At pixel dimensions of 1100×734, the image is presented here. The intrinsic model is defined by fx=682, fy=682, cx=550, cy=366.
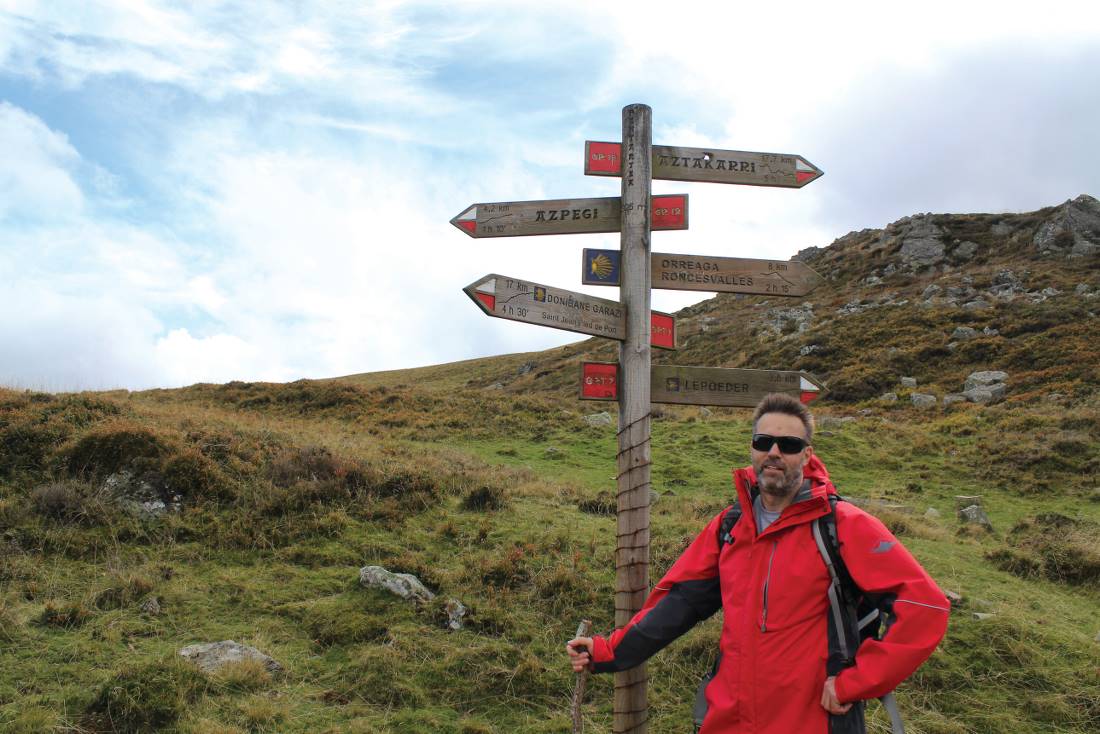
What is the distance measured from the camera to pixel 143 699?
4.91 meters

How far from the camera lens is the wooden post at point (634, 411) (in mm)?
4113

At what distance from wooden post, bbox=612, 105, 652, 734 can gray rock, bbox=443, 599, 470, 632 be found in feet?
8.47

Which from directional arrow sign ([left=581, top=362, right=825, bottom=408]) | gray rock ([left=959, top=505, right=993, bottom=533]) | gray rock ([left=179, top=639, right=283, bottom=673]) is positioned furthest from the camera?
gray rock ([left=959, top=505, right=993, bottom=533])

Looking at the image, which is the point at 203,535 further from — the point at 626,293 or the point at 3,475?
the point at 626,293

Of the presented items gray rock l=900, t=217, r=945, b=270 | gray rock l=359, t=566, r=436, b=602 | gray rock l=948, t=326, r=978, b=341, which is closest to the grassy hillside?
gray rock l=359, t=566, r=436, b=602

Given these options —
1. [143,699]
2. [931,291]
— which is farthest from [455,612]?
[931,291]

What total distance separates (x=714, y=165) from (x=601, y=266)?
1.21 meters

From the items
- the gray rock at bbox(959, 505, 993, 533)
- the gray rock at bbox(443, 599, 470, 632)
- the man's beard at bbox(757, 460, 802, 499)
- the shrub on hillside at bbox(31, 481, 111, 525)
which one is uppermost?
the man's beard at bbox(757, 460, 802, 499)

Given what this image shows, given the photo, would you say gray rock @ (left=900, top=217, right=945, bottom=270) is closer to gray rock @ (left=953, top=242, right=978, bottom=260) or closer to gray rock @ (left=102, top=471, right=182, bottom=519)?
gray rock @ (left=953, top=242, right=978, bottom=260)

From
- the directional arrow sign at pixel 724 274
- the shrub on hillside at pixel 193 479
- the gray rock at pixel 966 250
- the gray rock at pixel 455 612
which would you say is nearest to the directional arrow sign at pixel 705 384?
the directional arrow sign at pixel 724 274

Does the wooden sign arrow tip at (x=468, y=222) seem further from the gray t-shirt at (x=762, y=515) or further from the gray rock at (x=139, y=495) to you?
the gray rock at (x=139, y=495)

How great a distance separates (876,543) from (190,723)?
4.72 metres

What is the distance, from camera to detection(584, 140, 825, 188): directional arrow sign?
4633 millimetres

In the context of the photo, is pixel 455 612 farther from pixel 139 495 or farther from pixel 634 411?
pixel 139 495
